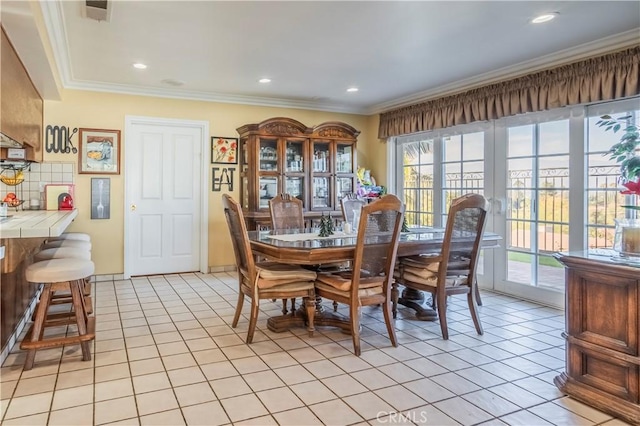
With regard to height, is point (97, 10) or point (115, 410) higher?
point (97, 10)

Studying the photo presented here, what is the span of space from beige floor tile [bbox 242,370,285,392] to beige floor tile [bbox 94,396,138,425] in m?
0.61

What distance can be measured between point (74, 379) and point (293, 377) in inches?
49.4

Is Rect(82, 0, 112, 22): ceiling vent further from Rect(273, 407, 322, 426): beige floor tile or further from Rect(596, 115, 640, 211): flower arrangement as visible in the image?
Rect(596, 115, 640, 211): flower arrangement

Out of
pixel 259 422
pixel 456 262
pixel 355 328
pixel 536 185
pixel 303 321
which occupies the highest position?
pixel 536 185

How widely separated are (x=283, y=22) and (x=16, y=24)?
172 centimetres

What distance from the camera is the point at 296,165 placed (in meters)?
5.75

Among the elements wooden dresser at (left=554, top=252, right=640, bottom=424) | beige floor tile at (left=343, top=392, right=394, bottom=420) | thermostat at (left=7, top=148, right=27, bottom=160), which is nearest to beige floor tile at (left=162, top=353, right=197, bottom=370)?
beige floor tile at (left=343, top=392, right=394, bottom=420)

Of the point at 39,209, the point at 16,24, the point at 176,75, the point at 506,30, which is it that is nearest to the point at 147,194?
the point at 39,209

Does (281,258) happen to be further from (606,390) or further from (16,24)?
(16,24)

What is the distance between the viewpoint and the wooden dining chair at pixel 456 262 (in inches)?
122

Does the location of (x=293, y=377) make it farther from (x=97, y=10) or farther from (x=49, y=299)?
(x=97, y=10)

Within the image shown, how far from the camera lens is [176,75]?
4637 millimetres

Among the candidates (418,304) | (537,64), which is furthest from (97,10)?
(537,64)

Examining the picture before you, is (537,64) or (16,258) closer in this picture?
(16,258)
